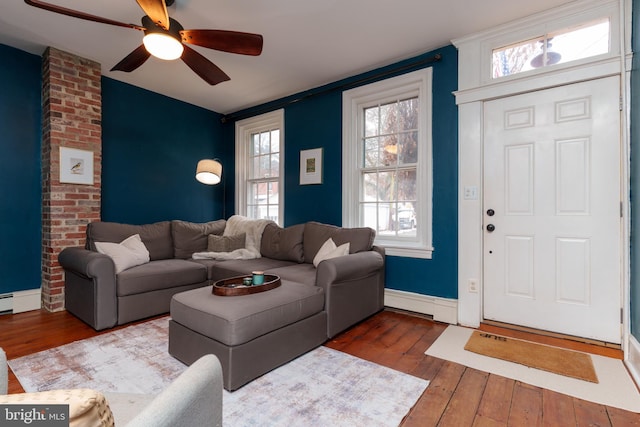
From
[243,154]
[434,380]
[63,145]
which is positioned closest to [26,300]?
[63,145]

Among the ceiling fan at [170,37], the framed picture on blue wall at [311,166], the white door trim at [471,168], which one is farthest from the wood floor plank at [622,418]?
the framed picture on blue wall at [311,166]

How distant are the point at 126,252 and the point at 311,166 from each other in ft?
7.56

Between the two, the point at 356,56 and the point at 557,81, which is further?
the point at 356,56

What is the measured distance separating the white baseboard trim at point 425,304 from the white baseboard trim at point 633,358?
116cm

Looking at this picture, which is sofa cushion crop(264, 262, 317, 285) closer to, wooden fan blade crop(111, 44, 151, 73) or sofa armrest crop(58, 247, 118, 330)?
sofa armrest crop(58, 247, 118, 330)

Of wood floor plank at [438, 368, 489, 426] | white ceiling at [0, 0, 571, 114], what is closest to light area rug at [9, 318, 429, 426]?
wood floor plank at [438, 368, 489, 426]

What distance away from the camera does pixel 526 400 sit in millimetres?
1774

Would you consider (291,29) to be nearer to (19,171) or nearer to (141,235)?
(141,235)

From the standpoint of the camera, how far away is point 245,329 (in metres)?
1.87

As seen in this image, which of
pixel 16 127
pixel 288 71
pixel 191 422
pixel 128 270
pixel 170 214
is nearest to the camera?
pixel 191 422

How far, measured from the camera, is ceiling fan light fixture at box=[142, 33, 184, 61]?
7.05ft

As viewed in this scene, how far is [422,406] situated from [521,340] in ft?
4.43

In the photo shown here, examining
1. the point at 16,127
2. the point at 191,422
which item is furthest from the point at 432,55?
the point at 16,127

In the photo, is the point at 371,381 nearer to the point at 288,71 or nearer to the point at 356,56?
the point at 356,56
